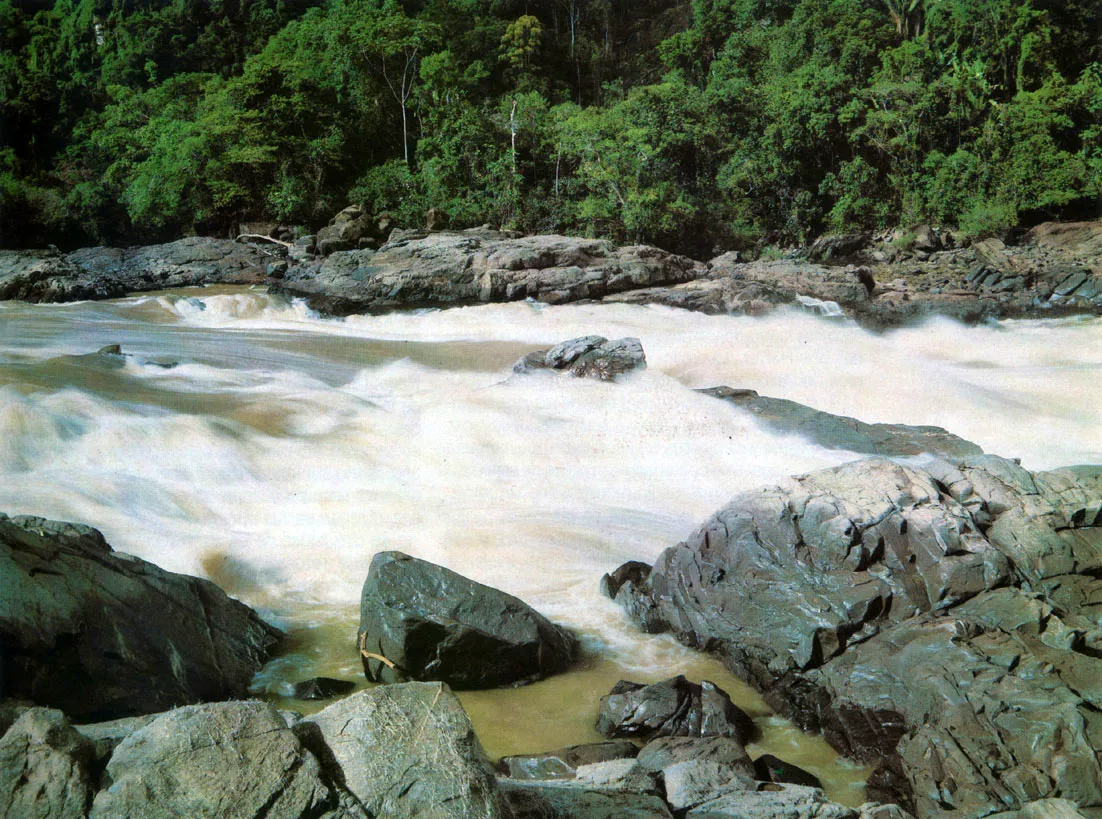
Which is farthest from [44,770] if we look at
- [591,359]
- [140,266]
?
[140,266]

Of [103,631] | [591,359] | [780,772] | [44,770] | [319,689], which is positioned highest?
[44,770]

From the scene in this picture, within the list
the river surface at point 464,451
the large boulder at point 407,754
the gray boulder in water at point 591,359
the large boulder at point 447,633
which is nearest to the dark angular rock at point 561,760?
the river surface at point 464,451

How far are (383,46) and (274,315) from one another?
10120 mm

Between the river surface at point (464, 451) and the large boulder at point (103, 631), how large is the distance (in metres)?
0.30

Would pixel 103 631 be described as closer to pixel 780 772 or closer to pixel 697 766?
pixel 697 766

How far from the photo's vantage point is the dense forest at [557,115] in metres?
15.9

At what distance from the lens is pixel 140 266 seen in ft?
54.0

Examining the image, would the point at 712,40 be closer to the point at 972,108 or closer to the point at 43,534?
the point at 972,108

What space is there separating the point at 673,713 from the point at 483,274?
11.3m

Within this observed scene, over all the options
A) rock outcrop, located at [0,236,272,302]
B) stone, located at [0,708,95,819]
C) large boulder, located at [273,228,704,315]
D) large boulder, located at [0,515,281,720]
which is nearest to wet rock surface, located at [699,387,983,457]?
large boulder, located at [0,515,281,720]

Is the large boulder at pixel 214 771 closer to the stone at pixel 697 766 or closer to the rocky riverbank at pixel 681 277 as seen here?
the stone at pixel 697 766

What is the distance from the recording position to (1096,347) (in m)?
10.0

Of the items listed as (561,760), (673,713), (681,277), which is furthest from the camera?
(681,277)

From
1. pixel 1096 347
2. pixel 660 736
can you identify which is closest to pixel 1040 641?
pixel 660 736
